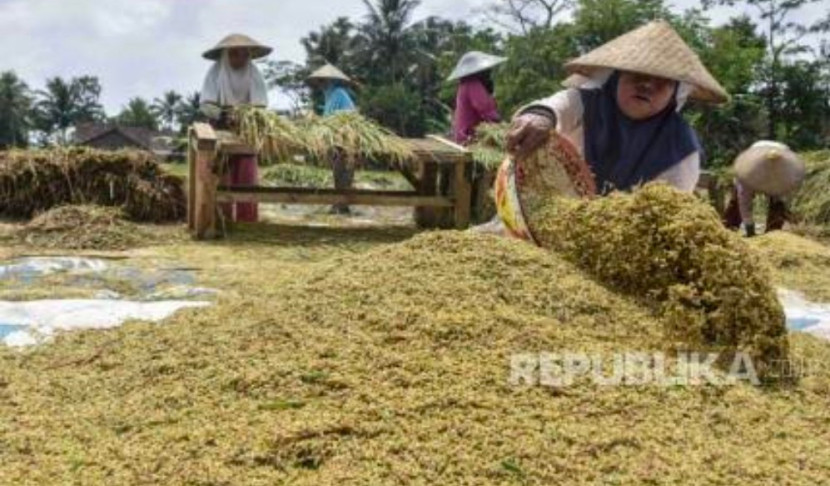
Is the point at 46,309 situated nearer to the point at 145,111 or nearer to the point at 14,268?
the point at 14,268

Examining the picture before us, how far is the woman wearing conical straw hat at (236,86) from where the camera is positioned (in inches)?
253

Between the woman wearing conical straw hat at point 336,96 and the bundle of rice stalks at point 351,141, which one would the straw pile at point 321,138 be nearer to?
the bundle of rice stalks at point 351,141

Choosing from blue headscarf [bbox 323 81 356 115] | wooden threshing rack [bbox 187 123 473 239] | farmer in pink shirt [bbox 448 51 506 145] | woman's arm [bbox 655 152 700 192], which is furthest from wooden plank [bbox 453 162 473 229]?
woman's arm [bbox 655 152 700 192]

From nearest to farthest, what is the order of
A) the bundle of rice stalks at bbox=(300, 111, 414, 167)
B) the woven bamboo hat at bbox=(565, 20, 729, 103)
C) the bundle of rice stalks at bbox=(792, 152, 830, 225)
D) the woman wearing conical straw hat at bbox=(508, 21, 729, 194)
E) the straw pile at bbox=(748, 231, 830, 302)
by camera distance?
the woven bamboo hat at bbox=(565, 20, 729, 103) → the woman wearing conical straw hat at bbox=(508, 21, 729, 194) → the straw pile at bbox=(748, 231, 830, 302) → the bundle of rice stalks at bbox=(300, 111, 414, 167) → the bundle of rice stalks at bbox=(792, 152, 830, 225)

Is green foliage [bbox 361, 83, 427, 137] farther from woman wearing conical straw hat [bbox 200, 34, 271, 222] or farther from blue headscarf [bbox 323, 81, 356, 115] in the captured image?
woman wearing conical straw hat [bbox 200, 34, 271, 222]

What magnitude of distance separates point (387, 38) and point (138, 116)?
24.5m

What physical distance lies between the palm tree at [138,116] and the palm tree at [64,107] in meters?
2.49

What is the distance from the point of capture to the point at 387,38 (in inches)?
1559

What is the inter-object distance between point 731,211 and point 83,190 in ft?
14.7

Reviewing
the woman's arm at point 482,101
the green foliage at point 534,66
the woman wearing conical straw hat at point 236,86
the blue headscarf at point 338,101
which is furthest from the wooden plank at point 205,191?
the green foliage at point 534,66

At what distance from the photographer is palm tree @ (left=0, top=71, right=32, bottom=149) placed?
49.0 m

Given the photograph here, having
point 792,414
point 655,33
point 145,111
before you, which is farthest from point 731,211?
point 145,111

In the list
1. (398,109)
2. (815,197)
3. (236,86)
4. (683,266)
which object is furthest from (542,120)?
(398,109)

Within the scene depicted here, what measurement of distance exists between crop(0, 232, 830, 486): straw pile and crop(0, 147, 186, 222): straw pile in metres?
3.87
